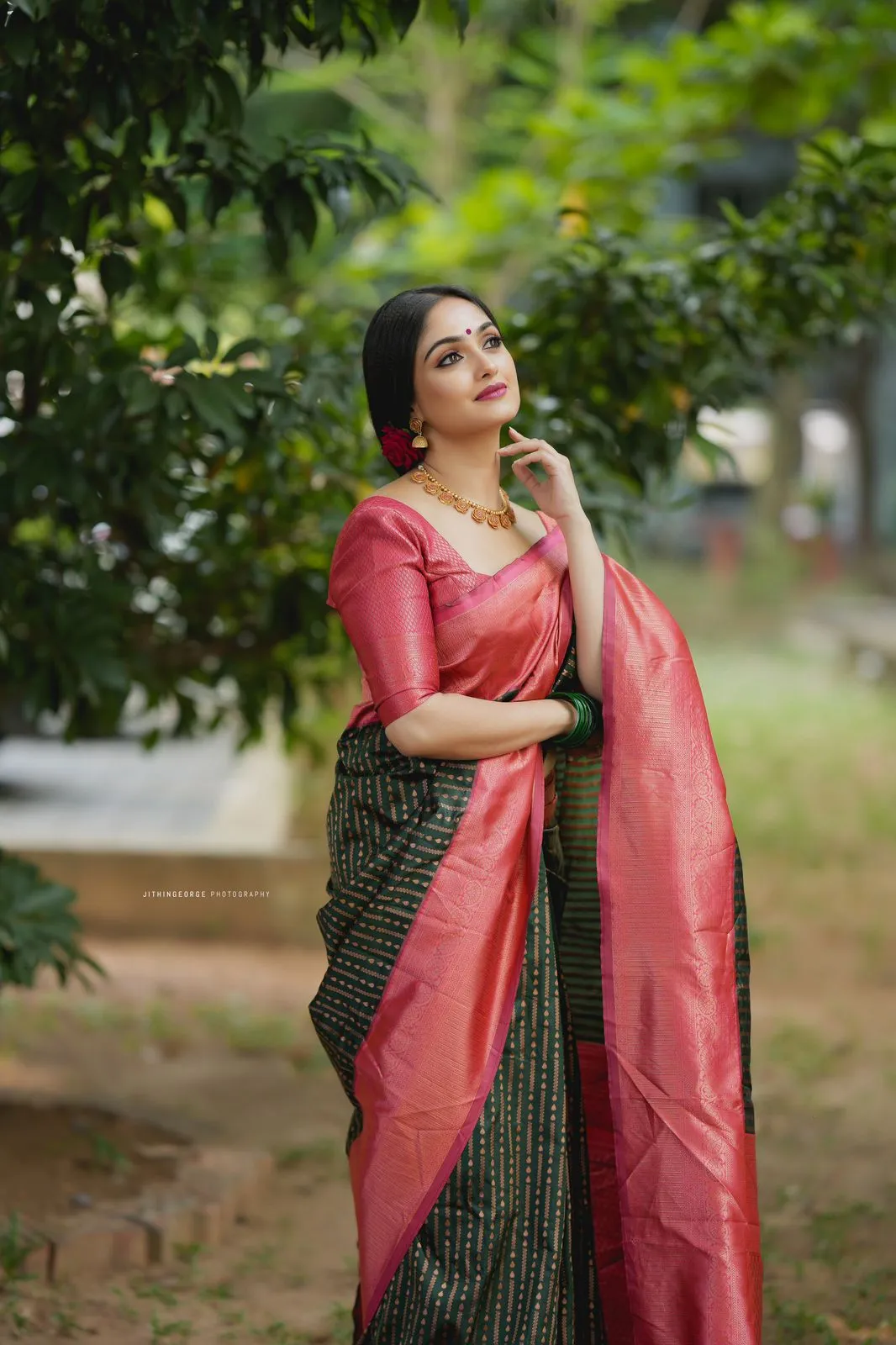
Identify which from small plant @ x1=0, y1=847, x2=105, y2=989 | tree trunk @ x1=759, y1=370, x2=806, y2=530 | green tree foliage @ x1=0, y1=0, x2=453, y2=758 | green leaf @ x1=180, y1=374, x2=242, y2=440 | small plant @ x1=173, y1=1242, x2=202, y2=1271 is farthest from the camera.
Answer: tree trunk @ x1=759, y1=370, x2=806, y2=530

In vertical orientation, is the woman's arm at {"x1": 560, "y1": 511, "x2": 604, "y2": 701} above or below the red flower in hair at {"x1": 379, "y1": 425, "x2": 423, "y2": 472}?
below

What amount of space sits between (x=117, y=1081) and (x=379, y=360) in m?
2.95

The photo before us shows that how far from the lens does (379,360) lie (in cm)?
237

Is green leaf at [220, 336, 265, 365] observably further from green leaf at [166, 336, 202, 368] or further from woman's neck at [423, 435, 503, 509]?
woman's neck at [423, 435, 503, 509]

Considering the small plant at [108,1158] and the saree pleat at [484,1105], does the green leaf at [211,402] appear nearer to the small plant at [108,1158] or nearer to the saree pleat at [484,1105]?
the saree pleat at [484,1105]

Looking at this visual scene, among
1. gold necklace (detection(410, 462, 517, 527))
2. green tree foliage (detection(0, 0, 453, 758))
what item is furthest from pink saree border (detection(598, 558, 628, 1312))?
green tree foliage (detection(0, 0, 453, 758))

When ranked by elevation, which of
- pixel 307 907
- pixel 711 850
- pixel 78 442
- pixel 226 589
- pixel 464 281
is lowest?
pixel 307 907

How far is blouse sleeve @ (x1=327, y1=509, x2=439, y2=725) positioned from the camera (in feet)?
7.35

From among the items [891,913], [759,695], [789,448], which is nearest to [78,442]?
[891,913]

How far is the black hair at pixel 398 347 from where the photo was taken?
92.3 inches

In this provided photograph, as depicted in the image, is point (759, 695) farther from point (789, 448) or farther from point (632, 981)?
point (632, 981)

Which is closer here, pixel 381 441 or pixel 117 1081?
pixel 381 441

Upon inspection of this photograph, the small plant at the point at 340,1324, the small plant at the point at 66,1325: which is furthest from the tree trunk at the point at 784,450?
the small plant at the point at 66,1325

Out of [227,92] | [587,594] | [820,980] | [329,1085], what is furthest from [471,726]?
[820,980]
